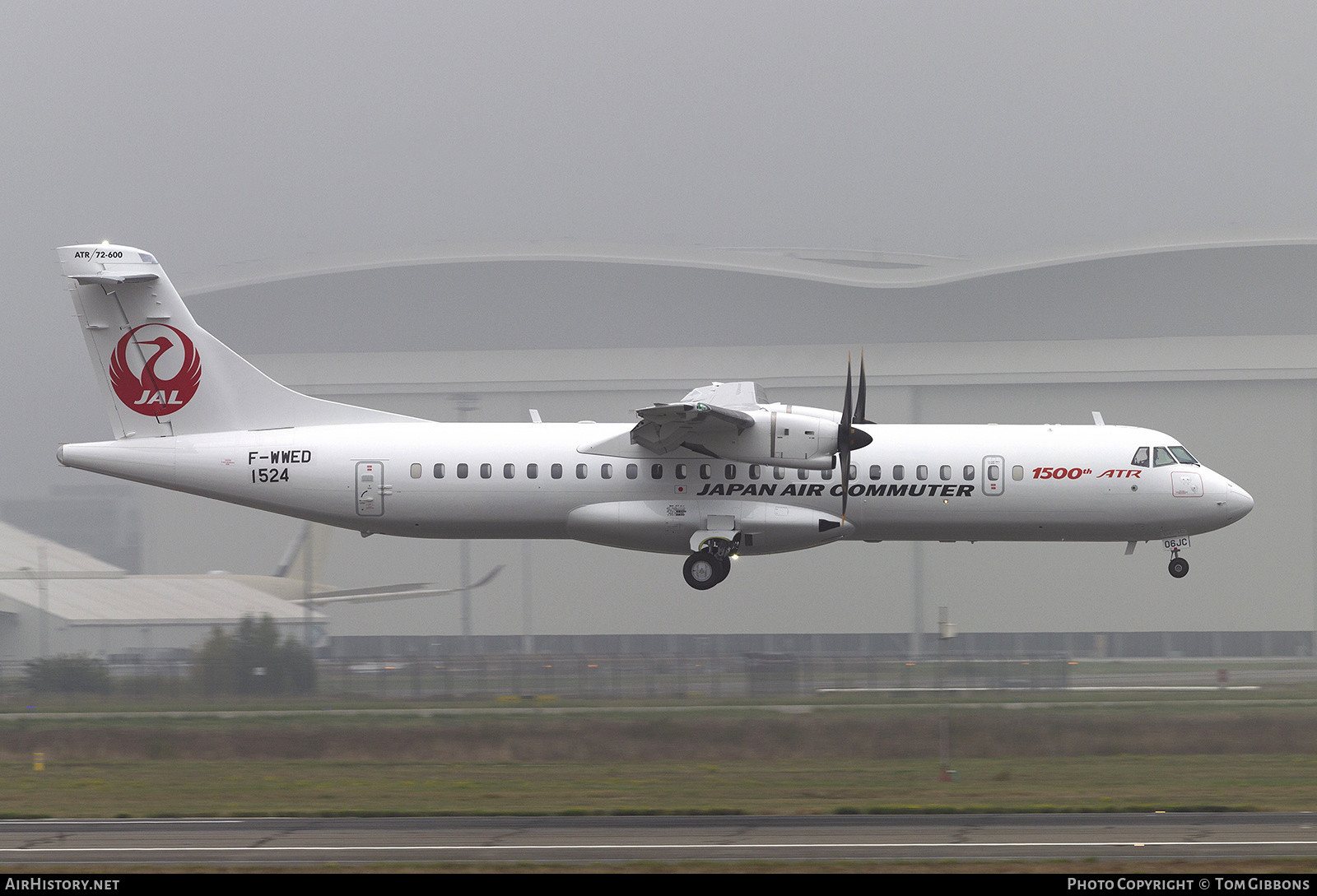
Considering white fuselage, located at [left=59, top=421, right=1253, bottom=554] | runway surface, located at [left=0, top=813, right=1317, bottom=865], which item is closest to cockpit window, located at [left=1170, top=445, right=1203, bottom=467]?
white fuselage, located at [left=59, top=421, right=1253, bottom=554]

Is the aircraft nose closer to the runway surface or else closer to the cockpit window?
the cockpit window

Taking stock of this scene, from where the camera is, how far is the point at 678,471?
92.6ft

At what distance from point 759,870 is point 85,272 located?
810 inches

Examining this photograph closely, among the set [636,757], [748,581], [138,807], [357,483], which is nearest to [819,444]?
[636,757]

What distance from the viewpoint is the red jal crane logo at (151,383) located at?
29297 mm

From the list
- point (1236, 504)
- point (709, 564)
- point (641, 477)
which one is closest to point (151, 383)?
point (641, 477)

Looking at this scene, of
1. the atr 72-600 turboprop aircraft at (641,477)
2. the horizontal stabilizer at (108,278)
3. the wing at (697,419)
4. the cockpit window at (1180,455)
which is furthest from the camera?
the cockpit window at (1180,455)

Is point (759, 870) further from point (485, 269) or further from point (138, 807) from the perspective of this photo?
point (485, 269)

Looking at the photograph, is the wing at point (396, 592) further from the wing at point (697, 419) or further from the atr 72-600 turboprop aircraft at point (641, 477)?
the wing at point (697, 419)

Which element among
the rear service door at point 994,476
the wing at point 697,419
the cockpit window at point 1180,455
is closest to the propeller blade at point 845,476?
the wing at point 697,419

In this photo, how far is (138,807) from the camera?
23.8 m

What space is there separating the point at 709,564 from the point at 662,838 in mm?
9245

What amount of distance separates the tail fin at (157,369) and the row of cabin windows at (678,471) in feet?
7.24

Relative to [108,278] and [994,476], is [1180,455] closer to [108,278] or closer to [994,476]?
[994,476]
